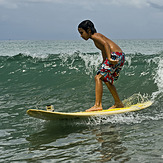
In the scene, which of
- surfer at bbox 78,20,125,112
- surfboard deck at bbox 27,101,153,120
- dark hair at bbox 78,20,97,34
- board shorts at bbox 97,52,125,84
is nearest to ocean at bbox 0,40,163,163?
surfboard deck at bbox 27,101,153,120

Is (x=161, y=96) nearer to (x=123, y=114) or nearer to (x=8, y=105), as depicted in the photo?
(x=123, y=114)

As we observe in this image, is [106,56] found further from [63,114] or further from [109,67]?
[63,114]

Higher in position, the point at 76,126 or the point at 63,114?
the point at 63,114

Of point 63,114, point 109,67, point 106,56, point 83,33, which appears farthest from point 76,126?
point 83,33

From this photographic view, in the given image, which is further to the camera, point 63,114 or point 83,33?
point 83,33

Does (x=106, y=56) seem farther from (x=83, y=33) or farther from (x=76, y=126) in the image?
(x=76, y=126)

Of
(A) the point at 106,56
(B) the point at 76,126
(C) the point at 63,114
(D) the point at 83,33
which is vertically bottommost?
(B) the point at 76,126

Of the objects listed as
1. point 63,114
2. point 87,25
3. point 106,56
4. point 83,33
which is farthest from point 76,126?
point 87,25

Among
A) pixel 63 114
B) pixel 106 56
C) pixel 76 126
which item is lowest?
pixel 76 126

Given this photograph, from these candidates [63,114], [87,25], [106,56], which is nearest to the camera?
[63,114]

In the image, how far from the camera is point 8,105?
19.2 ft

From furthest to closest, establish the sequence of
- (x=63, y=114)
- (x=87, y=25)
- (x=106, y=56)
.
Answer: (x=106, y=56)
(x=87, y=25)
(x=63, y=114)

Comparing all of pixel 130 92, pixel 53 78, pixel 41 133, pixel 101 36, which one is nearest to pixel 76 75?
pixel 53 78

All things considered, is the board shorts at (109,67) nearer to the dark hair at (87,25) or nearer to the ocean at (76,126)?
the dark hair at (87,25)
